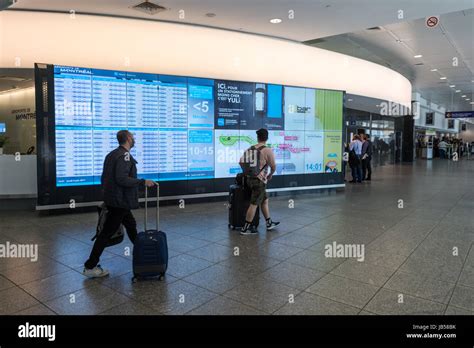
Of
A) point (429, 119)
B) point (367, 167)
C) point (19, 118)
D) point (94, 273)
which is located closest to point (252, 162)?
point (94, 273)

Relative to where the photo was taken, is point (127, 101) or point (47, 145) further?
point (127, 101)

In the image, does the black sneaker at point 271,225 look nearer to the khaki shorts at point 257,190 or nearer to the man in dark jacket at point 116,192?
the khaki shorts at point 257,190

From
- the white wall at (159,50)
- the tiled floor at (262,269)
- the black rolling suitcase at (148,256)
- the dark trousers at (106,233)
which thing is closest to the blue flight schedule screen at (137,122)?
the white wall at (159,50)

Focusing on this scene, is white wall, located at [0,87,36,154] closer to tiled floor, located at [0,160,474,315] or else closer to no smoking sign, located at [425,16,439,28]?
tiled floor, located at [0,160,474,315]

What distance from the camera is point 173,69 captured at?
8164 mm

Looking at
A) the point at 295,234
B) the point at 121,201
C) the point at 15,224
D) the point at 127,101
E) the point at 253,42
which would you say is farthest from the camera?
the point at 253,42

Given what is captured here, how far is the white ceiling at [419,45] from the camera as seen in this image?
1052 centimetres

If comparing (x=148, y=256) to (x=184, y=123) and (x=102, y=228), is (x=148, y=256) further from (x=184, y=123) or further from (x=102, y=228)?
(x=184, y=123)

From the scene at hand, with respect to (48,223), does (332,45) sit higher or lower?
higher

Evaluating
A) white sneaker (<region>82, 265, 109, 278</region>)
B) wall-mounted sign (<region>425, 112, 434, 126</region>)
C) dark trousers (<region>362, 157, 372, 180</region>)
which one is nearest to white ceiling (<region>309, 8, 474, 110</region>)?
dark trousers (<region>362, 157, 372, 180</region>)

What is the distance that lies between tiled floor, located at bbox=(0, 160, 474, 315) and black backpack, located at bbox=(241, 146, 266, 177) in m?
1.02
